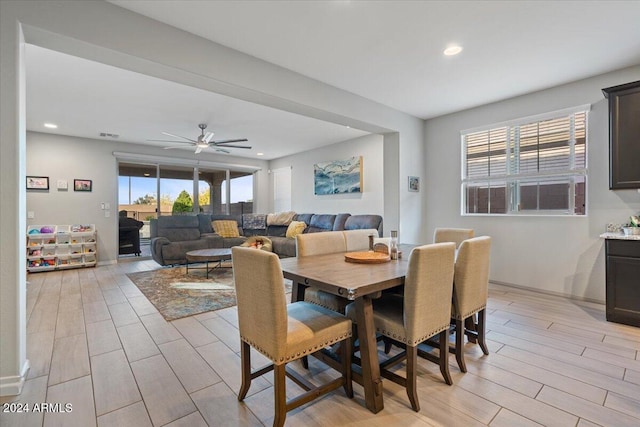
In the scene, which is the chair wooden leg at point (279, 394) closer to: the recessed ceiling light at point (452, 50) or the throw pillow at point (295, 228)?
the recessed ceiling light at point (452, 50)

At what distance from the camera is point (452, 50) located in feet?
9.12

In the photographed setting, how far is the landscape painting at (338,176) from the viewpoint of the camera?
6270 mm

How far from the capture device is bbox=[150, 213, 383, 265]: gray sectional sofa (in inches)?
225

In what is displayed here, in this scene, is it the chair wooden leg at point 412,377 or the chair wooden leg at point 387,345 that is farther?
the chair wooden leg at point 387,345

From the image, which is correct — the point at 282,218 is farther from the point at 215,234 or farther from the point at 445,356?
the point at 445,356

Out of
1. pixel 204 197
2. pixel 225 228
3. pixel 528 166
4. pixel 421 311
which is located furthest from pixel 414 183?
pixel 204 197

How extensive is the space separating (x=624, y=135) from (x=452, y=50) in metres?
1.99

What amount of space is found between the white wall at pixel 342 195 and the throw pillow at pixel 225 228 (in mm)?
1747

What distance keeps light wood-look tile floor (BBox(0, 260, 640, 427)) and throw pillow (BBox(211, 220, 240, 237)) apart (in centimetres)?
370

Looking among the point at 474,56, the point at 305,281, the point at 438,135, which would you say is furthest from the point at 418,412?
the point at 438,135

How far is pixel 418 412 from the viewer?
167 centimetres

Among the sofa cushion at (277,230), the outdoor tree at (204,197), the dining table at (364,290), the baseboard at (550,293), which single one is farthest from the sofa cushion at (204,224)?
the baseboard at (550,293)

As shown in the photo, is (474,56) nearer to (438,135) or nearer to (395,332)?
(438,135)

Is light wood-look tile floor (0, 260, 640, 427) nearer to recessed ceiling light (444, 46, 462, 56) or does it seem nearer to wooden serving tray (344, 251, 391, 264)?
wooden serving tray (344, 251, 391, 264)
